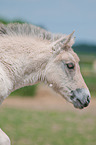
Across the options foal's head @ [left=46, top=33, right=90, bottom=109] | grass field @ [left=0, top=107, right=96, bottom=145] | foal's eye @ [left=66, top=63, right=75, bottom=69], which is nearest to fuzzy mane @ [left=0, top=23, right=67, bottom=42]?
foal's head @ [left=46, top=33, right=90, bottom=109]

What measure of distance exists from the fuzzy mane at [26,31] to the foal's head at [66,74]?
321 mm

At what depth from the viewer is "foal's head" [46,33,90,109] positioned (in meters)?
5.15

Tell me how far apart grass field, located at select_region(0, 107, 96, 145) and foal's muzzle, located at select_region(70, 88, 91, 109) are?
795 cm

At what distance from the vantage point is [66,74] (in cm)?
524

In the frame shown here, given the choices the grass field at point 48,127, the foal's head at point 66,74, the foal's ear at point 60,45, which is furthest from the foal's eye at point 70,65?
the grass field at point 48,127

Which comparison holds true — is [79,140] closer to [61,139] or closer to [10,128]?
[61,139]

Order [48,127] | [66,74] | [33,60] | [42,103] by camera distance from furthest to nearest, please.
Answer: [42,103] < [48,127] < [66,74] < [33,60]

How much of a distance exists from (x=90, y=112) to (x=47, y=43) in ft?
53.6

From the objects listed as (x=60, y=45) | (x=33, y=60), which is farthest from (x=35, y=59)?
(x=60, y=45)

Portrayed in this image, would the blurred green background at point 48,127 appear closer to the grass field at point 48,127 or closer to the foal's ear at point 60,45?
the grass field at point 48,127

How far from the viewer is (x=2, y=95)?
4535 mm

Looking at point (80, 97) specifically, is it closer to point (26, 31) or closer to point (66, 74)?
point (66, 74)

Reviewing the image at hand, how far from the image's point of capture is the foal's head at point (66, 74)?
5.15 metres

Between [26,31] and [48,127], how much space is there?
37.0ft
